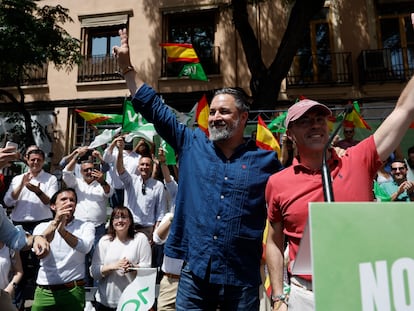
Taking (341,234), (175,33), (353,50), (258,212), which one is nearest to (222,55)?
(175,33)

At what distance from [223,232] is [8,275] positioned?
2.96m

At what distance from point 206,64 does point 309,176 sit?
12323 millimetres

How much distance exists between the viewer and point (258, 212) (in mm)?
2283

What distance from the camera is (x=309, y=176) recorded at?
6.59ft

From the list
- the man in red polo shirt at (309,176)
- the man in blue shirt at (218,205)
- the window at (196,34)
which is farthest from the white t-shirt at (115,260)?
the window at (196,34)

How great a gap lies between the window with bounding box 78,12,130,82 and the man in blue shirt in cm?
1227

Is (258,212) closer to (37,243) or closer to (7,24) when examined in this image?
(37,243)

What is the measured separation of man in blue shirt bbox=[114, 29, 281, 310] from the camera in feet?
7.12

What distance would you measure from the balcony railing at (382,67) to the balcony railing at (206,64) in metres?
4.62

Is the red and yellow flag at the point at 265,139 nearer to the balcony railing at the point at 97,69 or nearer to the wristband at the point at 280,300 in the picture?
the wristband at the point at 280,300

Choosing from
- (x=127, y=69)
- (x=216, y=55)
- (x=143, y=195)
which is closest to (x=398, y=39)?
(x=216, y=55)

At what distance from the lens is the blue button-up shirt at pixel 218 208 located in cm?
218

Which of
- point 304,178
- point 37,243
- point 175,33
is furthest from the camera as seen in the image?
point 175,33

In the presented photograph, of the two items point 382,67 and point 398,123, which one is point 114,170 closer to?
point 398,123
